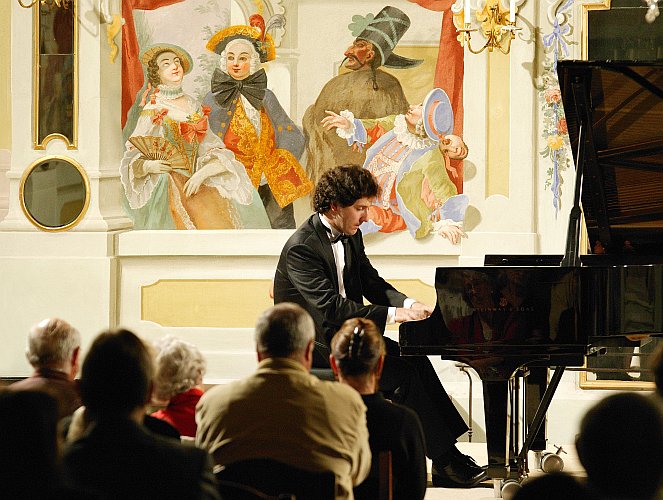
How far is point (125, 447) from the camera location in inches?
85.3

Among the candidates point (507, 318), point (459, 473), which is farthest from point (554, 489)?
point (459, 473)

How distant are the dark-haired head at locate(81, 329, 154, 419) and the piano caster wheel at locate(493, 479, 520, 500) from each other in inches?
102

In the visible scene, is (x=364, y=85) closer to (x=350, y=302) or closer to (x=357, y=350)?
(x=350, y=302)

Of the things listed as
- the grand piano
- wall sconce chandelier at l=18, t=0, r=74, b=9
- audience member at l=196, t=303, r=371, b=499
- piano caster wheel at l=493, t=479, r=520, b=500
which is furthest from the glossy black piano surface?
wall sconce chandelier at l=18, t=0, r=74, b=9

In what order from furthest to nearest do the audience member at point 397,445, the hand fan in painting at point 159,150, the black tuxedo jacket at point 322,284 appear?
the hand fan in painting at point 159,150 < the black tuxedo jacket at point 322,284 < the audience member at point 397,445

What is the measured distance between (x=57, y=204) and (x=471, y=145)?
8.53ft

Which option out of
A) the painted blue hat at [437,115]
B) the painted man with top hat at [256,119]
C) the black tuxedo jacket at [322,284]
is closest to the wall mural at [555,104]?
the painted blue hat at [437,115]

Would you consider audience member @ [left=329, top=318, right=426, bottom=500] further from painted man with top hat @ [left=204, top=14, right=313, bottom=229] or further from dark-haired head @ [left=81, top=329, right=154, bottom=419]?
painted man with top hat @ [left=204, top=14, right=313, bottom=229]

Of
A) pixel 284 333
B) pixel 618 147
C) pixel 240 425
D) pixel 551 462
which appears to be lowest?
pixel 551 462

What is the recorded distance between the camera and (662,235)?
500 centimetres

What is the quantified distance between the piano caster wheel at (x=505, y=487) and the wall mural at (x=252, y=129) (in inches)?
87.2

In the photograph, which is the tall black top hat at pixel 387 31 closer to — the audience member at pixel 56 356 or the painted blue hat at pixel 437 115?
the painted blue hat at pixel 437 115

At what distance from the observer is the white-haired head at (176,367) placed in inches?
130

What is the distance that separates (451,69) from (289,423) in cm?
434
